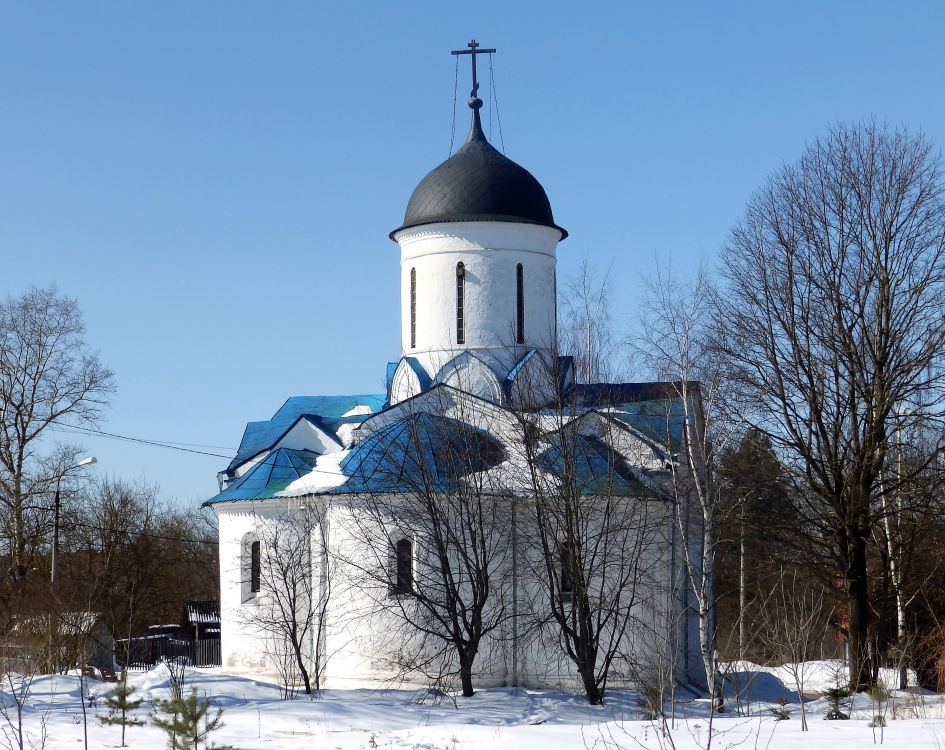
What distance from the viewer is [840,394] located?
18984mm

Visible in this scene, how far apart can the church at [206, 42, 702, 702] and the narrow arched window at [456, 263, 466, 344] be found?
401mm

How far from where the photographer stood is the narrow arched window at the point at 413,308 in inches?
1013

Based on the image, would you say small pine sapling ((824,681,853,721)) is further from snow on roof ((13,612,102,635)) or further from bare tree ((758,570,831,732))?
snow on roof ((13,612,102,635))

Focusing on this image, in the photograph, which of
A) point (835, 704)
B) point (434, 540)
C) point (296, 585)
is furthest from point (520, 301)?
point (835, 704)

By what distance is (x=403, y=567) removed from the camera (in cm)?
2177

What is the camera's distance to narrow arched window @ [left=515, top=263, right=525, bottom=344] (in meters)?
25.3

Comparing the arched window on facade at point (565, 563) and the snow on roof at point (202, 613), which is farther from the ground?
the arched window on facade at point (565, 563)

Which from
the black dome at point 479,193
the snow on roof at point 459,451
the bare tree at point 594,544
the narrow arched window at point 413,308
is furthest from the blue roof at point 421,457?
the black dome at point 479,193

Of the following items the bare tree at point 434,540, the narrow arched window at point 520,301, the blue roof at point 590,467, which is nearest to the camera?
the blue roof at point 590,467

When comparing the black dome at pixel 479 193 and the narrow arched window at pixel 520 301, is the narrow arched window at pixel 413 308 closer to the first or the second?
the black dome at pixel 479 193

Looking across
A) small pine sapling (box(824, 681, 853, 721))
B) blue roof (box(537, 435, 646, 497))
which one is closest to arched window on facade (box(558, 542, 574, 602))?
blue roof (box(537, 435, 646, 497))

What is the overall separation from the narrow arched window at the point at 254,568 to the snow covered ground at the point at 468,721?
2.58 metres

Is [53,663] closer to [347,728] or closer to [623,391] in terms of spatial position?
[347,728]

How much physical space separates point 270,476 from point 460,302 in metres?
5.06
